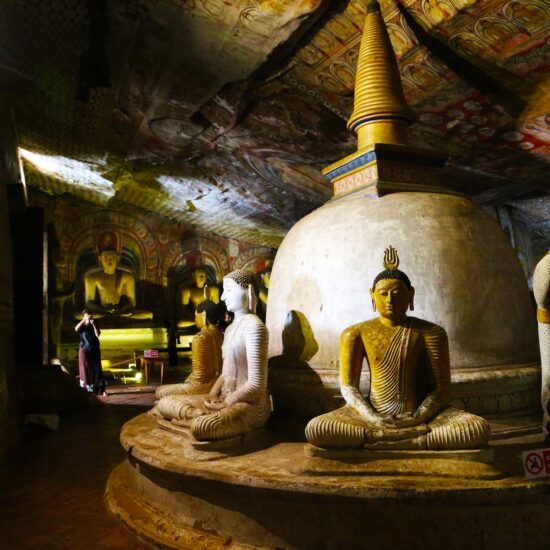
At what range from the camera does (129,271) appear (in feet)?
50.6

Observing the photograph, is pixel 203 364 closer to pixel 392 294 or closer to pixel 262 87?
pixel 392 294

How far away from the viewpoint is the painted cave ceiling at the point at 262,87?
652 centimetres

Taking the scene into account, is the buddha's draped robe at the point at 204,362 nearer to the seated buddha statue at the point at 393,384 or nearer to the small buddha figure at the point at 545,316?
the seated buddha statue at the point at 393,384

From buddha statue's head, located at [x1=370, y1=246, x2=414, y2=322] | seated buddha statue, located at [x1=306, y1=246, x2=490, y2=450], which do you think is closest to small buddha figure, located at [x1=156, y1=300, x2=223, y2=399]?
seated buddha statue, located at [x1=306, y1=246, x2=490, y2=450]

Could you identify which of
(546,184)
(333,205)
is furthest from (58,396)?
(546,184)

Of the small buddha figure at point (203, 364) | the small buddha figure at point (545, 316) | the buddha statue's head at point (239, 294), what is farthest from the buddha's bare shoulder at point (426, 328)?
the small buddha figure at point (203, 364)

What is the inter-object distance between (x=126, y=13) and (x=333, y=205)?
448cm

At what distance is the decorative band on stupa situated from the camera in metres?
4.31

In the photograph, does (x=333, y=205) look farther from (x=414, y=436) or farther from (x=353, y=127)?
(x=414, y=436)

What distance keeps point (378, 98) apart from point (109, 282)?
11970 millimetres

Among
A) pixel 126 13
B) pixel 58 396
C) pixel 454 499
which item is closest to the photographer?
pixel 454 499

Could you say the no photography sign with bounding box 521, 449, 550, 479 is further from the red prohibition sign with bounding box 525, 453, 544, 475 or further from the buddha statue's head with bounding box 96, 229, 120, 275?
the buddha statue's head with bounding box 96, 229, 120, 275

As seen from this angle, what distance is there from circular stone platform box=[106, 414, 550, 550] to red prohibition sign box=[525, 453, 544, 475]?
0.06 metres

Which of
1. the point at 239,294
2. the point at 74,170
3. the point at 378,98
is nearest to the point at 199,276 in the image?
the point at 74,170
